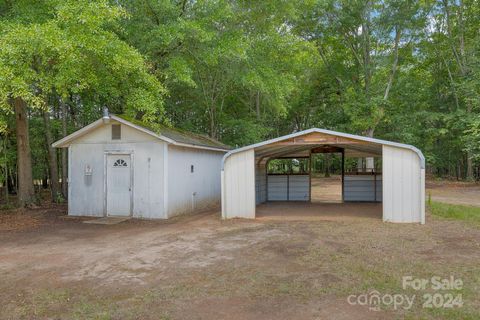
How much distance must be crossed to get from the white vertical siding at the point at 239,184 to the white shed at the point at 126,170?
1538 mm

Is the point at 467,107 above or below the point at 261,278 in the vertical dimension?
above

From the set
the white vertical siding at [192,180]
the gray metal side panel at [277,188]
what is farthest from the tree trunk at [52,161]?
the gray metal side panel at [277,188]

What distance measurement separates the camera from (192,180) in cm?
1170

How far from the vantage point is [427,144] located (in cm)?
2252

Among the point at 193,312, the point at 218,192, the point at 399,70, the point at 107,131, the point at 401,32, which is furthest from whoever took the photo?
the point at 399,70

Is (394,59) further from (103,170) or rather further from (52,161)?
(52,161)

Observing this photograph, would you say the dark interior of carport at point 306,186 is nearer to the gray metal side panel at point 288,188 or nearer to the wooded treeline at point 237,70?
the gray metal side panel at point 288,188

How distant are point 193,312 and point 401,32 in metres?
21.1

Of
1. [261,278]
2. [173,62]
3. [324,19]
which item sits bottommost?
[261,278]

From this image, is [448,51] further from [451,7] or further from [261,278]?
[261,278]

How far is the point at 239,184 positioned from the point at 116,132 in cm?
377

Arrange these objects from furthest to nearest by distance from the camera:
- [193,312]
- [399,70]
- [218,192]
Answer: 1. [399,70]
2. [218,192]
3. [193,312]

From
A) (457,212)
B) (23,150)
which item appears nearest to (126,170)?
(23,150)

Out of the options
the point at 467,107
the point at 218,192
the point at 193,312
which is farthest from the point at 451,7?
the point at 193,312
